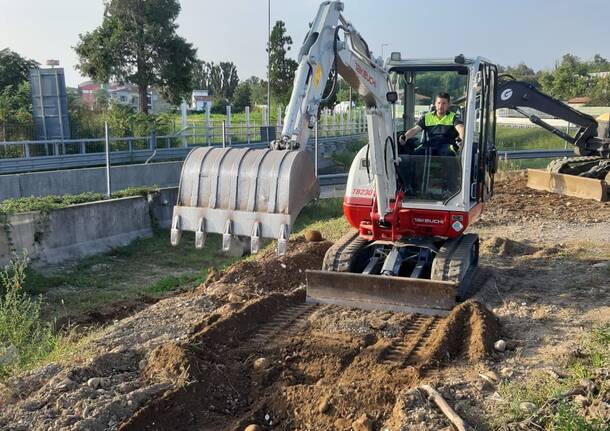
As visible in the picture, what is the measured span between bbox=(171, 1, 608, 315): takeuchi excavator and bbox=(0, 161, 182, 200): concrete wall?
9.86 m

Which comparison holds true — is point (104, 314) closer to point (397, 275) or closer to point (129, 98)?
point (397, 275)

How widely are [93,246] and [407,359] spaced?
842 centimetres

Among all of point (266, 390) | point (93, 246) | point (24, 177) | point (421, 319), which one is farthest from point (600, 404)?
point (24, 177)

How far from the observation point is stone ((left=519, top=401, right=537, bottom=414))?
180 inches

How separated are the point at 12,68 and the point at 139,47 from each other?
5610 mm

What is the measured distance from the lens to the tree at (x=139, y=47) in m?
29.9

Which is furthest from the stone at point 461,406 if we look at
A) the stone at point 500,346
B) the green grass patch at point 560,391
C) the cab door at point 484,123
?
the cab door at point 484,123

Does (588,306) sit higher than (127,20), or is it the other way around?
(127,20)

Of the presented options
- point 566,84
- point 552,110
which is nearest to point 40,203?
point 552,110

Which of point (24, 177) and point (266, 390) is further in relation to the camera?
point (24, 177)

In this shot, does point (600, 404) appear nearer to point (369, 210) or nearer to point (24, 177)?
point (369, 210)

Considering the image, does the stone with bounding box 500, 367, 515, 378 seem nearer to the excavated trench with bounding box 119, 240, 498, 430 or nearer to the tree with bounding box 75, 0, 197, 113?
the excavated trench with bounding box 119, 240, 498, 430

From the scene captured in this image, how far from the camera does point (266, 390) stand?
5.69 meters

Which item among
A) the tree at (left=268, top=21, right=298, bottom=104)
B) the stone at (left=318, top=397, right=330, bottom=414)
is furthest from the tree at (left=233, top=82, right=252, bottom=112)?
the stone at (left=318, top=397, right=330, bottom=414)
